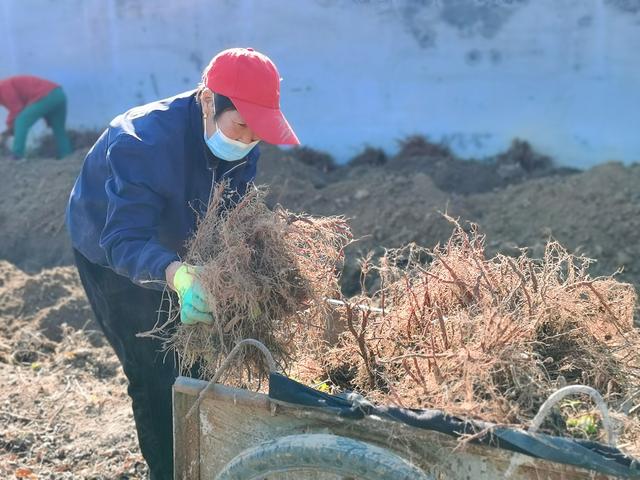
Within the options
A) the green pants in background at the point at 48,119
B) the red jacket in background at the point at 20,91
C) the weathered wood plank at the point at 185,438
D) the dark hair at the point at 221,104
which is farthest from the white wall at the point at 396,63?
the weathered wood plank at the point at 185,438

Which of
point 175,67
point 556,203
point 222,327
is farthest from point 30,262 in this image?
point 222,327

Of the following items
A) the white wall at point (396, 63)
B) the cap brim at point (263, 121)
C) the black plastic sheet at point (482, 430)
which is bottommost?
the black plastic sheet at point (482, 430)

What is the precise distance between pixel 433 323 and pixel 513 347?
0.93 feet

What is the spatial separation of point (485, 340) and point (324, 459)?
1.63 feet

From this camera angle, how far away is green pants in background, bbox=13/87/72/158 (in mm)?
8625

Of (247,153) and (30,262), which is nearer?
(247,153)

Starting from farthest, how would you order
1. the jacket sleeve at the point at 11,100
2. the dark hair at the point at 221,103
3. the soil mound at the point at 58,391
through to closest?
the jacket sleeve at the point at 11,100
the soil mound at the point at 58,391
the dark hair at the point at 221,103

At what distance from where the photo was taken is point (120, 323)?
279cm

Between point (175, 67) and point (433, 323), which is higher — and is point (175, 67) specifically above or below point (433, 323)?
above

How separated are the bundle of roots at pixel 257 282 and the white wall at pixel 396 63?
18.5 feet

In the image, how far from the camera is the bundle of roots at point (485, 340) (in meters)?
1.91

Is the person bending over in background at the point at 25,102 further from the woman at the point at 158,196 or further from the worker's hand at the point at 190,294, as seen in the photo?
the worker's hand at the point at 190,294

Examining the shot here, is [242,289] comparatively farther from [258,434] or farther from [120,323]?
[120,323]

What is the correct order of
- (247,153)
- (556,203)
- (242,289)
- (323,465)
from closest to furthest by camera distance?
(323,465) → (242,289) → (247,153) → (556,203)
